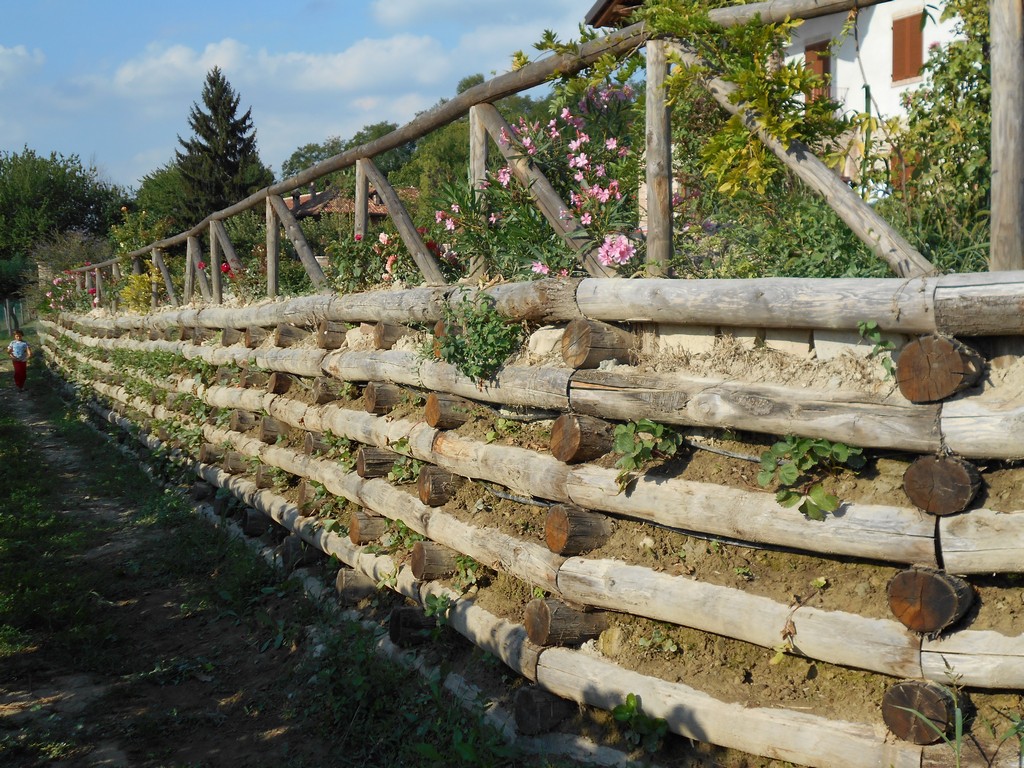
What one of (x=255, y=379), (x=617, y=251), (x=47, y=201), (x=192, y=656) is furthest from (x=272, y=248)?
(x=47, y=201)

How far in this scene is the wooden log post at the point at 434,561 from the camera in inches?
207

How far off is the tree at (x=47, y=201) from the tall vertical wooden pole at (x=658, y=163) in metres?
49.7

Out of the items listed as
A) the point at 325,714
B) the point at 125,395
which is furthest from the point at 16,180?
the point at 325,714

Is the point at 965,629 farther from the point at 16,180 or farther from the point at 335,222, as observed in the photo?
the point at 16,180

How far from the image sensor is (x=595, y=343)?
428cm

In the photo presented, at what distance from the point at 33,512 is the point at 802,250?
327 inches

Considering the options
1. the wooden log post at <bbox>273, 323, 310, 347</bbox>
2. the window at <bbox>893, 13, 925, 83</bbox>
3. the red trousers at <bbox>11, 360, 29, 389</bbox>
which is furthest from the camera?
the red trousers at <bbox>11, 360, 29, 389</bbox>

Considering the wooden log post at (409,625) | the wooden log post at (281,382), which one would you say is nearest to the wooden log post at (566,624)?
the wooden log post at (409,625)

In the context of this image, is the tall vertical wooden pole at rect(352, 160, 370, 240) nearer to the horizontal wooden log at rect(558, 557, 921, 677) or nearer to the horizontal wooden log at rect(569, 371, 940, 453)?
the horizontal wooden log at rect(569, 371, 940, 453)

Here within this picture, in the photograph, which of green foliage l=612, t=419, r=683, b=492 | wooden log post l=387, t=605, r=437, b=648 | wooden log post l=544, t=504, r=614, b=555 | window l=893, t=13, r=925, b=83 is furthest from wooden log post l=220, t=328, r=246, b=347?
window l=893, t=13, r=925, b=83

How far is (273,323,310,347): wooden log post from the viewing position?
8.14m

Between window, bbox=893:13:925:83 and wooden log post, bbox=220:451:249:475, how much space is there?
11.7 m

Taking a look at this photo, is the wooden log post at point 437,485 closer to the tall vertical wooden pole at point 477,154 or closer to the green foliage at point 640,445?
the tall vertical wooden pole at point 477,154

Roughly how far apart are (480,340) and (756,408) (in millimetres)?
1763
